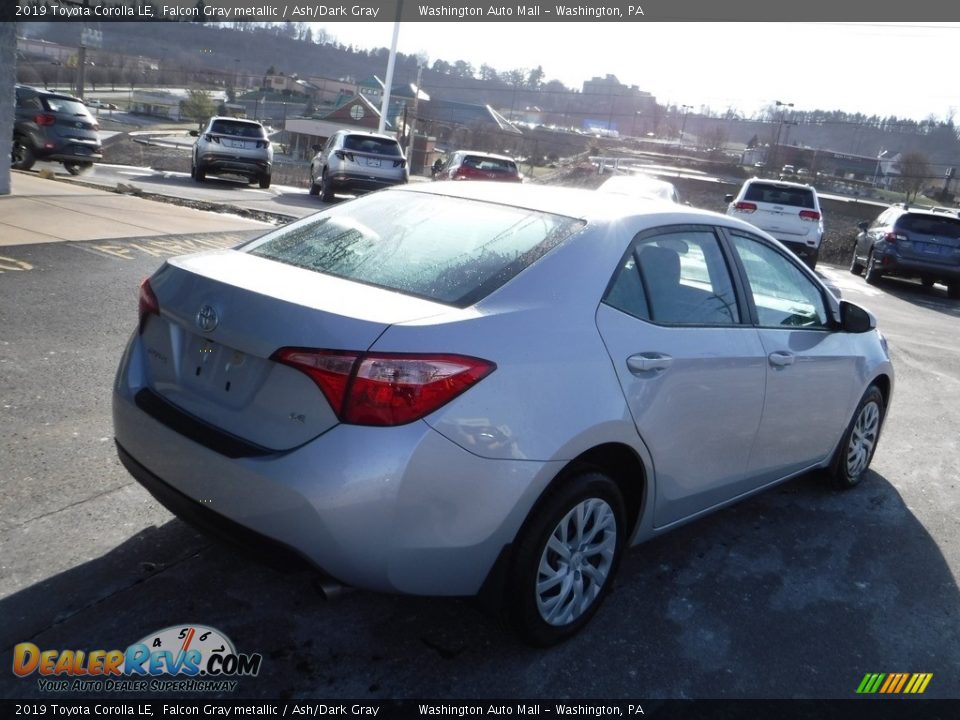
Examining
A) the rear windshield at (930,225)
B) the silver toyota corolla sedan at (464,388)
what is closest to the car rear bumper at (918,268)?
the rear windshield at (930,225)

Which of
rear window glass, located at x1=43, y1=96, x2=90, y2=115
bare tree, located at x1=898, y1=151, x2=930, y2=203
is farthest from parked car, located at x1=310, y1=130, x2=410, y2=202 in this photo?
bare tree, located at x1=898, y1=151, x2=930, y2=203

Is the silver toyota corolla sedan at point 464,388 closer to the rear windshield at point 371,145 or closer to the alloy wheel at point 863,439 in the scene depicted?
the alloy wheel at point 863,439

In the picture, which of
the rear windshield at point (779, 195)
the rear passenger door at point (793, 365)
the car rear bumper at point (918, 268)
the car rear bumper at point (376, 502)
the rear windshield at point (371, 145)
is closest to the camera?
the car rear bumper at point (376, 502)

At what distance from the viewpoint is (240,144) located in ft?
68.4

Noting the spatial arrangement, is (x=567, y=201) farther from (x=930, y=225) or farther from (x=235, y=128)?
(x=235, y=128)

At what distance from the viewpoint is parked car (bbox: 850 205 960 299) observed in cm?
1653

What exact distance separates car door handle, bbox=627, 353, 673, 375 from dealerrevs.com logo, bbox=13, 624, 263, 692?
166 cm

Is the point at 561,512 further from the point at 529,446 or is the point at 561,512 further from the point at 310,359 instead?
the point at 310,359

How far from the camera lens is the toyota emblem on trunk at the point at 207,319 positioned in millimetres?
2953

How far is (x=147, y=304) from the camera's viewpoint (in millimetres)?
3342

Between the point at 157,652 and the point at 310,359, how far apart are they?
46.1 inches

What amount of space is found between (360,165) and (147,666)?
17753 millimetres

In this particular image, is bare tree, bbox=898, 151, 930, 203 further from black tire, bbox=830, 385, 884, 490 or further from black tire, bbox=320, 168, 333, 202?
black tire, bbox=830, 385, 884, 490

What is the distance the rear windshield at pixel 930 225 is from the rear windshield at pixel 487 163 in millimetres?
8944
